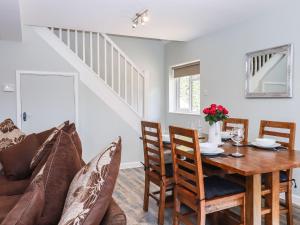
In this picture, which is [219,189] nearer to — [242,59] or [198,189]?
[198,189]

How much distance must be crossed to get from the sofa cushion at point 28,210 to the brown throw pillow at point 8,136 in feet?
6.38

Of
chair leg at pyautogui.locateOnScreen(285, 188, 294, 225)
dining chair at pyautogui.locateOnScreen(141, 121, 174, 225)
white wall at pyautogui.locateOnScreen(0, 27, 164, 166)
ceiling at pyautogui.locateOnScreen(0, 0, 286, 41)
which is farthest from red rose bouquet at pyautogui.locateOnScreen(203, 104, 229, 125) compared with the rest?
white wall at pyautogui.locateOnScreen(0, 27, 164, 166)

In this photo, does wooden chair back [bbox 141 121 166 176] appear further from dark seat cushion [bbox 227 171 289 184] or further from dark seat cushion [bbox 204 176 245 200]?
dark seat cushion [bbox 227 171 289 184]

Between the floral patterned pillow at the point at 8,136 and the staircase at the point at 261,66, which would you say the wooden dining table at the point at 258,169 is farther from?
the floral patterned pillow at the point at 8,136

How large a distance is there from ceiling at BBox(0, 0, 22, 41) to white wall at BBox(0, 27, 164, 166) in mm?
241

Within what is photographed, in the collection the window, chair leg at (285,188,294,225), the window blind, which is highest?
the window blind

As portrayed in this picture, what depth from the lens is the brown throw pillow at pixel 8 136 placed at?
2.82m

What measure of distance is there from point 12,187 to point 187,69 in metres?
4.10

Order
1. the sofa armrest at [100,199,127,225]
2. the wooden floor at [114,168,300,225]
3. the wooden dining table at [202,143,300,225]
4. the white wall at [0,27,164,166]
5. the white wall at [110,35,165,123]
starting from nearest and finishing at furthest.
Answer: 1. the sofa armrest at [100,199,127,225]
2. the wooden dining table at [202,143,300,225]
3. the wooden floor at [114,168,300,225]
4. the white wall at [0,27,164,166]
5. the white wall at [110,35,165,123]

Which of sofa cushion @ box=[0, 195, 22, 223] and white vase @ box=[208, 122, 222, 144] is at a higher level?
white vase @ box=[208, 122, 222, 144]

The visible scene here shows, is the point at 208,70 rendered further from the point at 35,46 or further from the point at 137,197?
the point at 35,46

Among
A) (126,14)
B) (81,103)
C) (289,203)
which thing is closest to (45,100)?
(81,103)

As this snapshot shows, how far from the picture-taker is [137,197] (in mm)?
3404

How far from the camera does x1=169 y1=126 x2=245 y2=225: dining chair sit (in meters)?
→ 2.03
